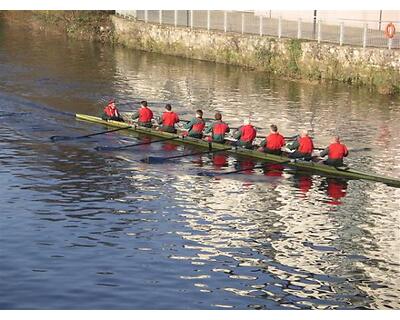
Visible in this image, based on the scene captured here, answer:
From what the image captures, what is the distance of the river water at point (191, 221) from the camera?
894 inches

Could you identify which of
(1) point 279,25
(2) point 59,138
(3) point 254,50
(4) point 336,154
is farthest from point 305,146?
(3) point 254,50

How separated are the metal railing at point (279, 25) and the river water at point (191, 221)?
6437 millimetres

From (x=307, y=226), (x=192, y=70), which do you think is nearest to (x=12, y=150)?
(x=307, y=226)

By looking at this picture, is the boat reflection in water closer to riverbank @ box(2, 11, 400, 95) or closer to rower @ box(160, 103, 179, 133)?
rower @ box(160, 103, 179, 133)

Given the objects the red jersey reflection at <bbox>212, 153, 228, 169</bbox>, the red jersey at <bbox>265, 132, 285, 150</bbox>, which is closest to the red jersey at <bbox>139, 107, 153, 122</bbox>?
the red jersey reflection at <bbox>212, 153, 228, 169</bbox>

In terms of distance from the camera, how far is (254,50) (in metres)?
61.7

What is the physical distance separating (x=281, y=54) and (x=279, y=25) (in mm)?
2221

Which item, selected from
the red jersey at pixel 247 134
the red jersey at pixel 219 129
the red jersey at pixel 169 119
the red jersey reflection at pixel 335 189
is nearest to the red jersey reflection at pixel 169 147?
the red jersey at pixel 169 119

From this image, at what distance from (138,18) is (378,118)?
3283cm

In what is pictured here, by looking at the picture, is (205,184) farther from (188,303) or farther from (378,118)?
(378,118)

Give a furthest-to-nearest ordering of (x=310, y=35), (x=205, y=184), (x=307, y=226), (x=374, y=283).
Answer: (x=310, y=35)
(x=205, y=184)
(x=307, y=226)
(x=374, y=283)

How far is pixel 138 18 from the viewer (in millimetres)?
74500

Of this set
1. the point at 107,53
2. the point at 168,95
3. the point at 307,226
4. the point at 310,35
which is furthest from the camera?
the point at 107,53

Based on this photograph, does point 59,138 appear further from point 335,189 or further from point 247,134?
point 335,189
